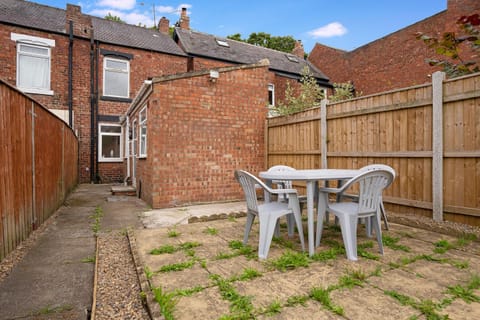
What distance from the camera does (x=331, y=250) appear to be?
297 cm

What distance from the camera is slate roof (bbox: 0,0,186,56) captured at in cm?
1052

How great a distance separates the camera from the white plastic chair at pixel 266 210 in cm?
284

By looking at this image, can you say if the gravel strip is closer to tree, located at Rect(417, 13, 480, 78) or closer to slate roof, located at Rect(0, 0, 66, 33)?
tree, located at Rect(417, 13, 480, 78)

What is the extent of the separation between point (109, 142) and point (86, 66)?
10.6 feet

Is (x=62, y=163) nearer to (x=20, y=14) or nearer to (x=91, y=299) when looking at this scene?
(x=91, y=299)

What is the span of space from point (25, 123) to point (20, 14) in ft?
34.6

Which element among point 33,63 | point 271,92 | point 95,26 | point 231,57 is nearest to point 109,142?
point 33,63

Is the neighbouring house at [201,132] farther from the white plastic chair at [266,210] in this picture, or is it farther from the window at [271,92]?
the window at [271,92]

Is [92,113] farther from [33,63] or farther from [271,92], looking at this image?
[271,92]

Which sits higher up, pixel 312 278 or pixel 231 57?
pixel 231 57

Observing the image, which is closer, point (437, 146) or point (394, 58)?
point (437, 146)

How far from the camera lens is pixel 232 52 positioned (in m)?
14.7

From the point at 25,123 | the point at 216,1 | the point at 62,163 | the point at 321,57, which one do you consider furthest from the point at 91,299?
the point at 321,57

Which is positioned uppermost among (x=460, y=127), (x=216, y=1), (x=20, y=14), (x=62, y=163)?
(x=216, y=1)
